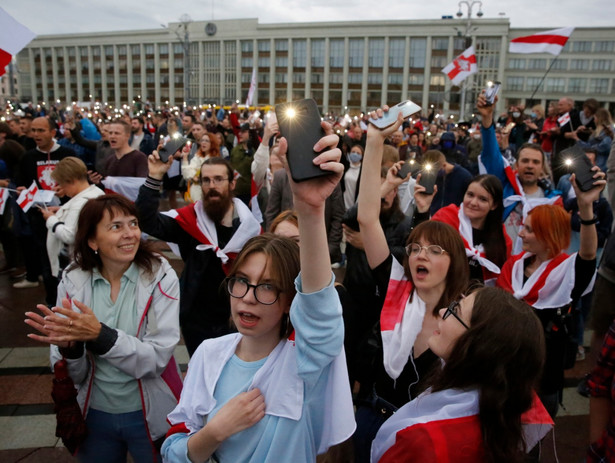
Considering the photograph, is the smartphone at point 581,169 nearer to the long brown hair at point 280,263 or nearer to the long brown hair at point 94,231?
the long brown hair at point 280,263

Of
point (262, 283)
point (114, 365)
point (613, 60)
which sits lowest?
point (114, 365)

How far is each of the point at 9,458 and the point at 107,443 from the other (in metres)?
1.36

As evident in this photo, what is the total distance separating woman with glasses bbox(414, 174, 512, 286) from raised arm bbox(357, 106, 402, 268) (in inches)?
40.8

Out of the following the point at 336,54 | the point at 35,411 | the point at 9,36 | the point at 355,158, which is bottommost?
the point at 35,411

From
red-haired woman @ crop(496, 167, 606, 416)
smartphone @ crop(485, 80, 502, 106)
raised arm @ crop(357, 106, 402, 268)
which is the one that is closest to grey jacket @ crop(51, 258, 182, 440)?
raised arm @ crop(357, 106, 402, 268)

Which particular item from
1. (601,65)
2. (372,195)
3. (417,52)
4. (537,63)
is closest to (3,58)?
(372,195)

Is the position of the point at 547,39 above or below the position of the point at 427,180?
above

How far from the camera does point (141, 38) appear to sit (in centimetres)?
8025

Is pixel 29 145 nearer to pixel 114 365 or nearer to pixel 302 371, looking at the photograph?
pixel 114 365

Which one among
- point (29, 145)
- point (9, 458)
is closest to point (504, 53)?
point (29, 145)

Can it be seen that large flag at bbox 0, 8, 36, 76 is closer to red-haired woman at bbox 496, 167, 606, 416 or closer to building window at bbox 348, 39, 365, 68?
red-haired woman at bbox 496, 167, 606, 416

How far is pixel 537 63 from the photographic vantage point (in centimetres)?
6788

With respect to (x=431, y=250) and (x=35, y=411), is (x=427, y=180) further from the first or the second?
(x=35, y=411)

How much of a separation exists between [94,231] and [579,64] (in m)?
78.6
